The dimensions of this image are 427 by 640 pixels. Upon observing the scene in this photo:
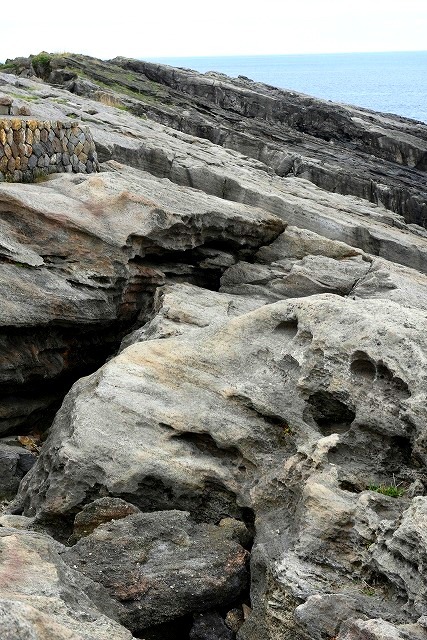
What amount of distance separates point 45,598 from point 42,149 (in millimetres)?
19847

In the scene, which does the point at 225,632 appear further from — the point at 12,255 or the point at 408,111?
the point at 408,111

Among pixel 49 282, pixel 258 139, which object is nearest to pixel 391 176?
pixel 258 139

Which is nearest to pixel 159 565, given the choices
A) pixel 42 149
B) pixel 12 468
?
pixel 12 468

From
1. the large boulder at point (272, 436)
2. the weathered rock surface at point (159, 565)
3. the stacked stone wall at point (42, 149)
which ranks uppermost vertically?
the stacked stone wall at point (42, 149)

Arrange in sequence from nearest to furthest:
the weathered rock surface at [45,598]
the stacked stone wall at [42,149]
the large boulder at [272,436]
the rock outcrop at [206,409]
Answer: the weathered rock surface at [45,598] < the rock outcrop at [206,409] < the large boulder at [272,436] < the stacked stone wall at [42,149]

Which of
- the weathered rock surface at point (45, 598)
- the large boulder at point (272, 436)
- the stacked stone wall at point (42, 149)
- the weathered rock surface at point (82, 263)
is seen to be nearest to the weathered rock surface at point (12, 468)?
the large boulder at point (272, 436)

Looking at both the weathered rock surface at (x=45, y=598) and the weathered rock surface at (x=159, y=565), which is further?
the weathered rock surface at (x=159, y=565)

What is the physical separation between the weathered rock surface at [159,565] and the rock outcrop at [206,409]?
0.13 feet

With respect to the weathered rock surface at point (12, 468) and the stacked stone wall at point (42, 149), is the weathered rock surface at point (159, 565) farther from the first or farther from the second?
the stacked stone wall at point (42, 149)

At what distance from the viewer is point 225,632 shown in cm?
1570

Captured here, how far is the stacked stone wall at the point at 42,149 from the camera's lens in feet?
91.1

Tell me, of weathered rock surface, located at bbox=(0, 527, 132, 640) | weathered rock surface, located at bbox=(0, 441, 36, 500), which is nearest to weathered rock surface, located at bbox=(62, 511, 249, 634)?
weathered rock surface, located at bbox=(0, 527, 132, 640)

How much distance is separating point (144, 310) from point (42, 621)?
56.8ft

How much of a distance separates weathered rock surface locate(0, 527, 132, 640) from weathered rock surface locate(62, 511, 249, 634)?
58 cm
